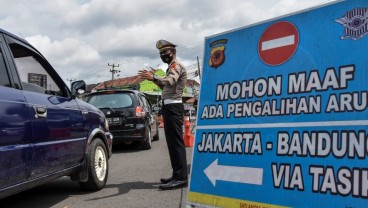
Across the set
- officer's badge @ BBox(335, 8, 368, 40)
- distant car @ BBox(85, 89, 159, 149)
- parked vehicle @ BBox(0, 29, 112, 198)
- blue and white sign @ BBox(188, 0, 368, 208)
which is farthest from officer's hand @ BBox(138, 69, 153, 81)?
distant car @ BBox(85, 89, 159, 149)

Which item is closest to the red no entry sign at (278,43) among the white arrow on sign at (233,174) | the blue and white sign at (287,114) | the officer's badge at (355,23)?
the blue and white sign at (287,114)

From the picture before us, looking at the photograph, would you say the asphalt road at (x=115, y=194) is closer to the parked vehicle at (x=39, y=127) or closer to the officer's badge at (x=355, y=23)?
the parked vehicle at (x=39, y=127)

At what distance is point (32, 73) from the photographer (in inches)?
181

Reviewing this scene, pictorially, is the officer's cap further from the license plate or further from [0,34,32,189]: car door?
the license plate

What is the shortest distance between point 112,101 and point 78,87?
470cm

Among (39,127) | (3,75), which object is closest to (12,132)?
(39,127)

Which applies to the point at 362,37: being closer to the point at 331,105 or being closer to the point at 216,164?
the point at 331,105

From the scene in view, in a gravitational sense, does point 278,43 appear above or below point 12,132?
above

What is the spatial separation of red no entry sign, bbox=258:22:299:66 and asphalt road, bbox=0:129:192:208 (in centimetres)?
249

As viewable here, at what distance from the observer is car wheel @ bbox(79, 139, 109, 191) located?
5.50m

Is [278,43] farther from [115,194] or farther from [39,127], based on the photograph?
[115,194]

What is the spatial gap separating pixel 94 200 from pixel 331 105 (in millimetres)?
3579

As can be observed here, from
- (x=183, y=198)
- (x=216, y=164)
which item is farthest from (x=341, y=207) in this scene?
(x=183, y=198)

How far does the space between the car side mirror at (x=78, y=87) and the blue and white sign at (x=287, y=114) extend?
9.15 feet
